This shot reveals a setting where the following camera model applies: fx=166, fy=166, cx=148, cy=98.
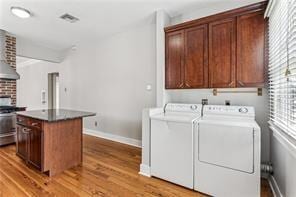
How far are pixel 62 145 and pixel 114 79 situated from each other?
2075 mm

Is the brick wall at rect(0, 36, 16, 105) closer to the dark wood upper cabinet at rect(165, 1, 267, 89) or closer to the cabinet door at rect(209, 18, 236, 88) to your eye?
the dark wood upper cabinet at rect(165, 1, 267, 89)

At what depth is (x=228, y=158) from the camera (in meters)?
1.85

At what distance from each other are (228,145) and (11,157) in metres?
3.67

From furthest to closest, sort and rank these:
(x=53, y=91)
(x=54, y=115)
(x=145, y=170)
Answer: (x=53, y=91)
(x=54, y=115)
(x=145, y=170)

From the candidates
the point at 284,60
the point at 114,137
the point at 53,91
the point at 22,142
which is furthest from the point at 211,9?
the point at 53,91

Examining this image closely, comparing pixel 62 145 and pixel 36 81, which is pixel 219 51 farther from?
pixel 36 81

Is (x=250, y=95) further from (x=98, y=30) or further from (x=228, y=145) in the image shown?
(x=98, y=30)

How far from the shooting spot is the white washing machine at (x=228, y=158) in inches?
68.5

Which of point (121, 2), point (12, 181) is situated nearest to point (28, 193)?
point (12, 181)

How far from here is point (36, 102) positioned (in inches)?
268

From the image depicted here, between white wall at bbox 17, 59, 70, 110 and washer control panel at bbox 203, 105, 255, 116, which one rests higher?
white wall at bbox 17, 59, 70, 110

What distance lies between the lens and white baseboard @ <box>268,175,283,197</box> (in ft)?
5.99

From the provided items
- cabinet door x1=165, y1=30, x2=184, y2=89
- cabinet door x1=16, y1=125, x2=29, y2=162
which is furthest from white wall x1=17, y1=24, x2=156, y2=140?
cabinet door x1=16, y1=125, x2=29, y2=162

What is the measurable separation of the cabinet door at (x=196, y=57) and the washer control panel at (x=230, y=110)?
14.4 inches
